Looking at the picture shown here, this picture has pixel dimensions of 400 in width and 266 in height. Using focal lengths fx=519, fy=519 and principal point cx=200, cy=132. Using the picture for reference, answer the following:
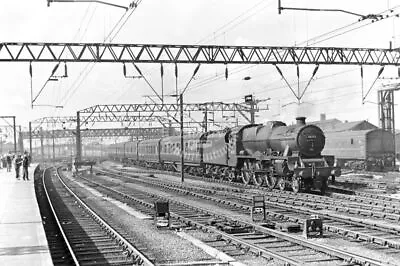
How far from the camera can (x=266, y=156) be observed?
82.7 feet

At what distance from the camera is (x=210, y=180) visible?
109 ft

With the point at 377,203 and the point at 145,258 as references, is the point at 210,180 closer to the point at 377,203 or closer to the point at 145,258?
the point at 377,203

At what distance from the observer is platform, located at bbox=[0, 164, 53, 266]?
9.41 meters

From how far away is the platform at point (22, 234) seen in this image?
9.41 m

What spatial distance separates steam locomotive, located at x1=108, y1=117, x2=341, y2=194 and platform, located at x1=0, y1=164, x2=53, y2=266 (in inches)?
437

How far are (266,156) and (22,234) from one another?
49.5 ft

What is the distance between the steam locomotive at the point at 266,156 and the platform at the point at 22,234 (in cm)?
1111

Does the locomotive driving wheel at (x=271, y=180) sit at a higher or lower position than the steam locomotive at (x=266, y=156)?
lower

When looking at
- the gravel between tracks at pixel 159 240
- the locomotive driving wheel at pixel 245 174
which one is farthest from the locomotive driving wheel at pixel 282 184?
the gravel between tracks at pixel 159 240

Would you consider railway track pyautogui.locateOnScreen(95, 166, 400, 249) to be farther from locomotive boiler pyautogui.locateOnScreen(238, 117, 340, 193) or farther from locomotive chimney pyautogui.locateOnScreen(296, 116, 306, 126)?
locomotive chimney pyautogui.locateOnScreen(296, 116, 306, 126)

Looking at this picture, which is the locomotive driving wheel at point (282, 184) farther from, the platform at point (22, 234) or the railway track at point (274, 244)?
the platform at point (22, 234)

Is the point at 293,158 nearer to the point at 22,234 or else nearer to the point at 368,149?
the point at 22,234

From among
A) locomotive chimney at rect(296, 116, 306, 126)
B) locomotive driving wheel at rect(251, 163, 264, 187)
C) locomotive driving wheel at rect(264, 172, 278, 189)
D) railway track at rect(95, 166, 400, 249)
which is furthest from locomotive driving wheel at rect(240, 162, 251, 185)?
railway track at rect(95, 166, 400, 249)

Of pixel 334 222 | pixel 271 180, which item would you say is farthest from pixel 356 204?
pixel 271 180
